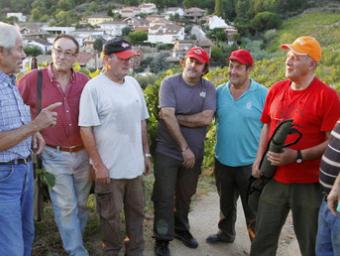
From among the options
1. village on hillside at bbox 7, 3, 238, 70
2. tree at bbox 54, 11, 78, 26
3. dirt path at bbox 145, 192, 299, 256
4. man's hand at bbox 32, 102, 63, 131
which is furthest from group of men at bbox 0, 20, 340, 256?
tree at bbox 54, 11, 78, 26

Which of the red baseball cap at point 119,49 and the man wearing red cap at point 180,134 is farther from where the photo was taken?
the man wearing red cap at point 180,134

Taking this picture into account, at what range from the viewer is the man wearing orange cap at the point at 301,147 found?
3.15m

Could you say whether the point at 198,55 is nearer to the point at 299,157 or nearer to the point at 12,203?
the point at 299,157

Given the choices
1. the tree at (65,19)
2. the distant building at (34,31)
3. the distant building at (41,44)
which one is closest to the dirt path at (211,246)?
the distant building at (41,44)

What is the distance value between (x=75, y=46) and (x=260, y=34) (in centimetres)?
4651

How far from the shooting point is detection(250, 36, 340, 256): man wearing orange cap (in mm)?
3146

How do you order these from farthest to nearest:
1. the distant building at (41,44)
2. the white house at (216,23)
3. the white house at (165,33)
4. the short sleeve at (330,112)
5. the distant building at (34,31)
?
1. the white house at (216,23)
2. the white house at (165,33)
3. the distant building at (34,31)
4. the distant building at (41,44)
5. the short sleeve at (330,112)

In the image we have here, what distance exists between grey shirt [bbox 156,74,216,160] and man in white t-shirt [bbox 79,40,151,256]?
1.08ft

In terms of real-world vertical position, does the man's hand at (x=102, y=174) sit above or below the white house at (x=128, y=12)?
above

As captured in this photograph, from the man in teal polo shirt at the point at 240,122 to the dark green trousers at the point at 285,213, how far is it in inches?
18.5

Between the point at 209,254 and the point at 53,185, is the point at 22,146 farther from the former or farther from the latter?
the point at 209,254

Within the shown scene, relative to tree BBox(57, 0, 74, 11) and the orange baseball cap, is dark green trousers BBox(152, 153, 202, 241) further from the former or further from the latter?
tree BBox(57, 0, 74, 11)

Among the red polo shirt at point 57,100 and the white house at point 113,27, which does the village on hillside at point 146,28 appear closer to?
the white house at point 113,27

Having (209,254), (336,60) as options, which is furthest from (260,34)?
(209,254)
